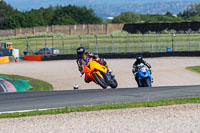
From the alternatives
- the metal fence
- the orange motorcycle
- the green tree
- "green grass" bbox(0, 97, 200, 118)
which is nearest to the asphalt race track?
"green grass" bbox(0, 97, 200, 118)

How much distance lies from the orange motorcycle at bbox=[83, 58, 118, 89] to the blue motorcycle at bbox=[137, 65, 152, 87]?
91 centimetres

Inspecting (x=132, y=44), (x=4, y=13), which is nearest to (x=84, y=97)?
(x=132, y=44)

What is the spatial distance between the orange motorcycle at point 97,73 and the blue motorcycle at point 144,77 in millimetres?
906

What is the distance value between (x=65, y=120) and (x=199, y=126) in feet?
8.33

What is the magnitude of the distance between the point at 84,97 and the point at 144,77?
2.92 metres

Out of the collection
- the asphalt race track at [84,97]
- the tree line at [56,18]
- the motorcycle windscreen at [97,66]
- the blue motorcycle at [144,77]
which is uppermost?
the tree line at [56,18]

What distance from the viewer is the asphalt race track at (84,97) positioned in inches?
421

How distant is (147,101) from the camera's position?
34.5 ft

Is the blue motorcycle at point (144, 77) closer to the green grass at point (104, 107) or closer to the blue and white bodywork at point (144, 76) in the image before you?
the blue and white bodywork at point (144, 76)

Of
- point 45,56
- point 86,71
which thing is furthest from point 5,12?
point 86,71

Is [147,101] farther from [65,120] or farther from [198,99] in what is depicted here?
[65,120]

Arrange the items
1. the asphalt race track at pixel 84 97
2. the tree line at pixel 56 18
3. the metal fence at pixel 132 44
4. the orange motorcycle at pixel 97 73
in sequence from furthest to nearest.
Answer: the tree line at pixel 56 18
the metal fence at pixel 132 44
the orange motorcycle at pixel 97 73
the asphalt race track at pixel 84 97

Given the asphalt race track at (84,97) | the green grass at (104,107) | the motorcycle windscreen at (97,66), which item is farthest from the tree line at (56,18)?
the green grass at (104,107)

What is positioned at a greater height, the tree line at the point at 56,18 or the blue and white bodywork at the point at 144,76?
the tree line at the point at 56,18
